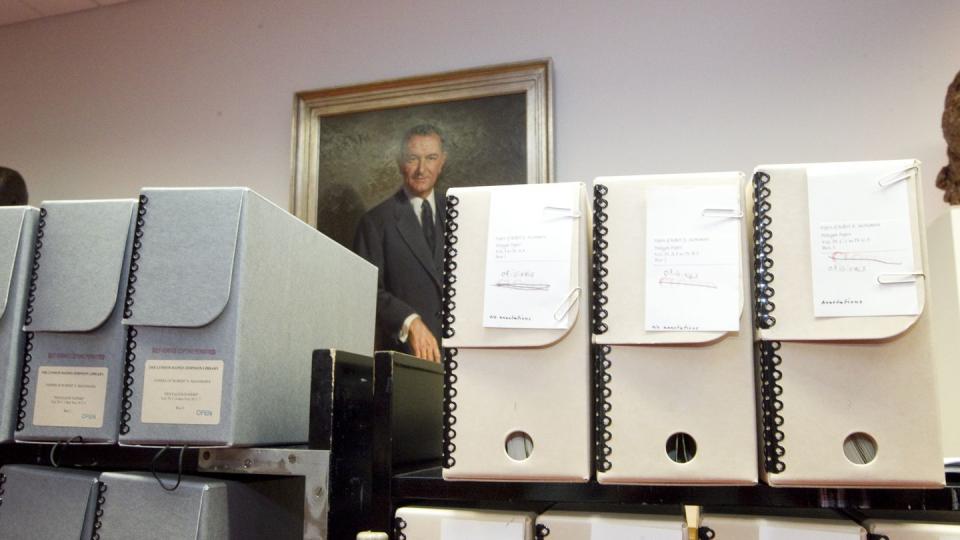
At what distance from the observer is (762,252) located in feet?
3.05

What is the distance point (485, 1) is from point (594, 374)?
1620mm

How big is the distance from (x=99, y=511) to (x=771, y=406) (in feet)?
2.85

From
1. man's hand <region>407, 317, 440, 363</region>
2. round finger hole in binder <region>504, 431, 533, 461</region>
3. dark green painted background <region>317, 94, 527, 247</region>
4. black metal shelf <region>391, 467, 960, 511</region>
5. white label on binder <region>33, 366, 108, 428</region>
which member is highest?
dark green painted background <region>317, 94, 527, 247</region>

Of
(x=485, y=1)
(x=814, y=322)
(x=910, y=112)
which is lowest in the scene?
(x=814, y=322)

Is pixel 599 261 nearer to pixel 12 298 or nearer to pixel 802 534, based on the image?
pixel 802 534

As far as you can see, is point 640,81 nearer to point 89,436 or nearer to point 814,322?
point 814,322

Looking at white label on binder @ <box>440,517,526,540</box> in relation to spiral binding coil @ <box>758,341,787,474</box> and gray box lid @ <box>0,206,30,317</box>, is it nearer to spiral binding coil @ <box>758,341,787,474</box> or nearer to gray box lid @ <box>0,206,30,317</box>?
spiral binding coil @ <box>758,341,787,474</box>

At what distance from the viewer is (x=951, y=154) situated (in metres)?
1.77

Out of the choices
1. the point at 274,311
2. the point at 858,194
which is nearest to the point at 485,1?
the point at 274,311

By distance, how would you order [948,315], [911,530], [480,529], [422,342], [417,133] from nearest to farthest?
[911,530] < [480,529] < [948,315] < [422,342] < [417,133]

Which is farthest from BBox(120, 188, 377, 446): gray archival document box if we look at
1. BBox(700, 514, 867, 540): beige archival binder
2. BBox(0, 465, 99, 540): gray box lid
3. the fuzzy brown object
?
the fuzzy brown object

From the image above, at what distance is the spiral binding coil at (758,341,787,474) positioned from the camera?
0.89 meters

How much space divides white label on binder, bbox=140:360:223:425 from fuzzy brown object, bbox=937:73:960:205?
1569mm

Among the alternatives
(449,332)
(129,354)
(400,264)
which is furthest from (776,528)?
(400,264)
